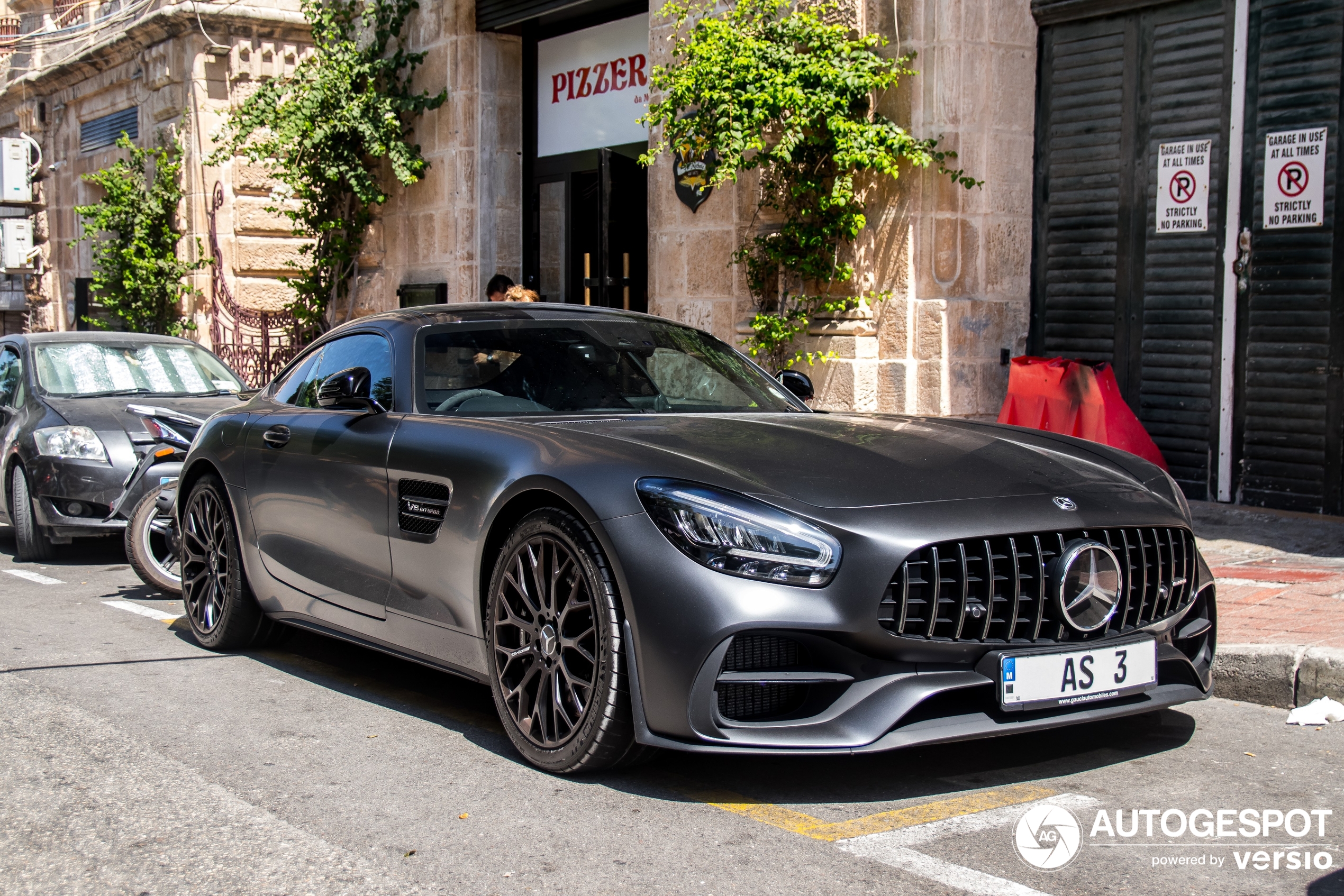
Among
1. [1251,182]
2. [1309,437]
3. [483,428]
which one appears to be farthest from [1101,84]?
[483,428]

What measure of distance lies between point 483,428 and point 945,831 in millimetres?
1876

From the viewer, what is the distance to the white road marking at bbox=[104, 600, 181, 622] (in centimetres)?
657

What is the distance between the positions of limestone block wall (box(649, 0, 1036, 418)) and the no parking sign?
5.77 feet

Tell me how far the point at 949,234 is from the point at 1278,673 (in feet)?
16.5

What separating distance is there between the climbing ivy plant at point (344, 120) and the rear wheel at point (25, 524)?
6140 mm

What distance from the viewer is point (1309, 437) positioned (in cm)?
791

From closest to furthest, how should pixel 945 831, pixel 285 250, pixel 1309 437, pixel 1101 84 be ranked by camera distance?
1. pixel 945 831
2. pixel 1309 437
3. pixel 1101 84
4. pixel 285 250

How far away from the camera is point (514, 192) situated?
1395cm

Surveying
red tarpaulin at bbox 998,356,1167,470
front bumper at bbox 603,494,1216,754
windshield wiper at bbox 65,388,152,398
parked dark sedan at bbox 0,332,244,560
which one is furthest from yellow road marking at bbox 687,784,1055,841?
windshield wiper at bbox 65,388,152,398

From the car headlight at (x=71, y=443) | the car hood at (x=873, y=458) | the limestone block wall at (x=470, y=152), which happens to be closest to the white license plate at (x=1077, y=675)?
the car hood at (x=873, y=458)

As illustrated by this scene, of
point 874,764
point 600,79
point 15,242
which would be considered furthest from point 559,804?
point 15,242

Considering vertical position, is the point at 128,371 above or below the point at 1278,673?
above

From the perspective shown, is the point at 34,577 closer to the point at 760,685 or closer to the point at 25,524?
the point at 25,524

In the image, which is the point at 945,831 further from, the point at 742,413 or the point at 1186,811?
the point at 742,413
